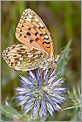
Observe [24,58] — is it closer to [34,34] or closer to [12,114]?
[34,34]

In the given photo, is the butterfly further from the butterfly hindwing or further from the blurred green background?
the blurred green background

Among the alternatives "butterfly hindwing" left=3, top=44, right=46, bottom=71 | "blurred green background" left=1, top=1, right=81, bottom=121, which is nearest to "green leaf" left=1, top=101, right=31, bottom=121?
"butterfly hindwing" left=3, top=44, right=46, bottom=71

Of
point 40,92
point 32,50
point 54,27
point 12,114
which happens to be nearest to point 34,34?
point 32,50

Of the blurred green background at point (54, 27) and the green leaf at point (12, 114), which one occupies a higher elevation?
the blurred green background at point (54, 27)

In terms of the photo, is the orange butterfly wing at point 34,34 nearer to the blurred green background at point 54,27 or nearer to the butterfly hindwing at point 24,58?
the butterfly hindwing at point 24,58

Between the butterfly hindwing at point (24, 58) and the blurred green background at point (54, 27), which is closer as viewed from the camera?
the butterfly hindwing at point (24, 58)

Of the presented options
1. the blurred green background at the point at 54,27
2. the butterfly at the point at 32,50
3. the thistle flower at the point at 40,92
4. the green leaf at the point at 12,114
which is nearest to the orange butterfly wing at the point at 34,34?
the butterfly at the point at 32,50
